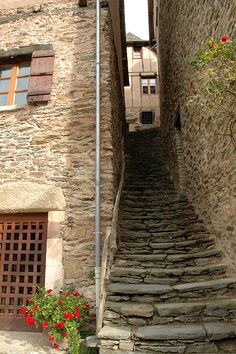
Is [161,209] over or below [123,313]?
over

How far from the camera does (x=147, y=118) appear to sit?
1684cm

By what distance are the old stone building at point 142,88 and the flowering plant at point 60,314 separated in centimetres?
1359

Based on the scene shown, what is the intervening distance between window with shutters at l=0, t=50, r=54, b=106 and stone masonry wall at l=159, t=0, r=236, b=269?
9.56 ft

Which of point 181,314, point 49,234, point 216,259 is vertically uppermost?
point 49,234

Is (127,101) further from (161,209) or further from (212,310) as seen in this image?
(212,310)

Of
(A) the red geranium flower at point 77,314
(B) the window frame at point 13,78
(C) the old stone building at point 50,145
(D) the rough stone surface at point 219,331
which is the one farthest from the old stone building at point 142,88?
(D) the rough stone surface at point 219,331

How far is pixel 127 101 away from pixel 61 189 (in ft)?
44.3

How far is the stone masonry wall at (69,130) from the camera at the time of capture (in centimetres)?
454

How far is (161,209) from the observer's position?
6.09m

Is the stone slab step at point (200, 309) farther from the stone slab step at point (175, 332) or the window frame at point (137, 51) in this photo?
the window frame at point (137, 51)

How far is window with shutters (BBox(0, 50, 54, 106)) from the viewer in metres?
5.31

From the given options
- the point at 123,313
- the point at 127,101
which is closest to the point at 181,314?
the point at 123,313

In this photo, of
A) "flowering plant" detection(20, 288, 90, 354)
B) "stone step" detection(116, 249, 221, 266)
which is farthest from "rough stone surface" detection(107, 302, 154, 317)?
"stone step" detection(116, 249, 221, 266)

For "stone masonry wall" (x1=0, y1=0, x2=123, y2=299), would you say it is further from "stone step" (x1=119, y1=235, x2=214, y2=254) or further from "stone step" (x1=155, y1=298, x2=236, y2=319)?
"stone step" (x1=155, y1=298, x2=236, y2=319)
